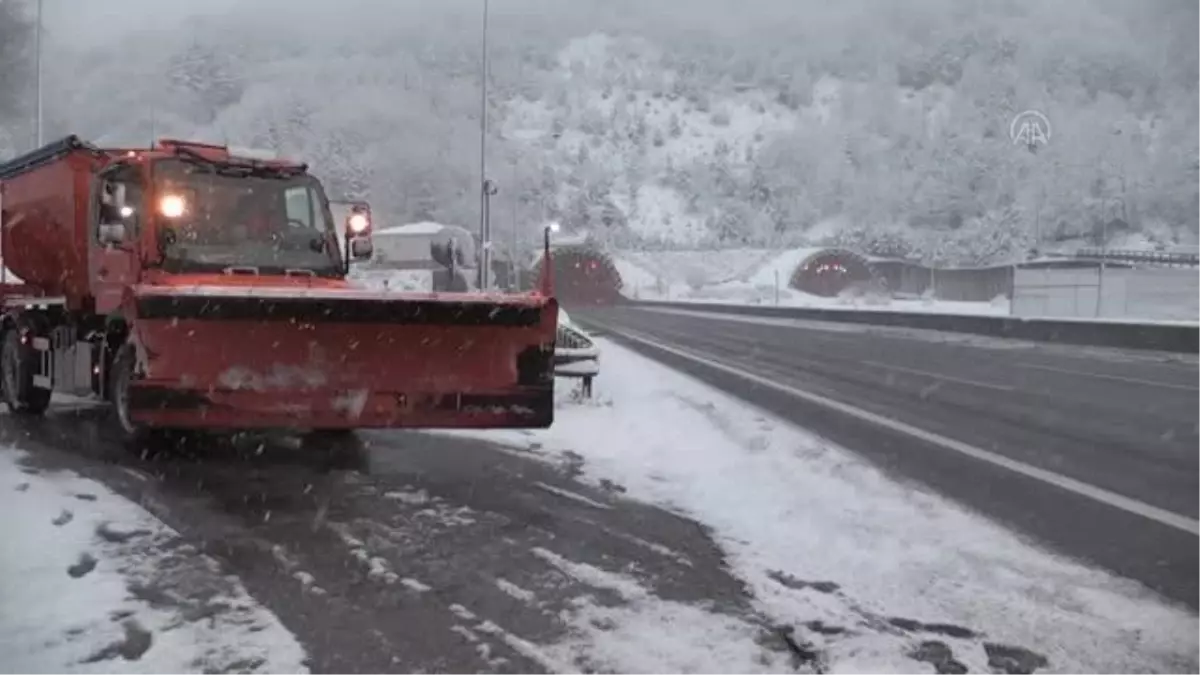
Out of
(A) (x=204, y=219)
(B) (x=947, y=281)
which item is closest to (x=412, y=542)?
(A) (x=204, y=219)

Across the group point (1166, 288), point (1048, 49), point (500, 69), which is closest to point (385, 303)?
point (1166, 288)

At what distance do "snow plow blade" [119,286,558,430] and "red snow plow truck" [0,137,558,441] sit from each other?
0.04 ft

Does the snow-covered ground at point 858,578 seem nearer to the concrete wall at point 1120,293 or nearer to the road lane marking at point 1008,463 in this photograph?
the road lane marking at point 1008,463

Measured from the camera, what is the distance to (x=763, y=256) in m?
92.7

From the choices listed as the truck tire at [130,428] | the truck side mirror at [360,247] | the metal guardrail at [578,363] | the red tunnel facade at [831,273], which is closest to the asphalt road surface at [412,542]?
the truck tire at [130,428]

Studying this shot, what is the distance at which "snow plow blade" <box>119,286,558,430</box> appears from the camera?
322 inches

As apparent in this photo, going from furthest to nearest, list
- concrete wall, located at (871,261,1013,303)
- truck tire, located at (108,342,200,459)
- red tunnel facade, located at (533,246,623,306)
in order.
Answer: red tunnel facade, located at (533,246,623,306) → concrete wall, located at (871,261,1013,303) → truck tire, located at (108,342,200,459)

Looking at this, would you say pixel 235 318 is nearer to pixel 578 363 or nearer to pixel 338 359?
pixel 338 359

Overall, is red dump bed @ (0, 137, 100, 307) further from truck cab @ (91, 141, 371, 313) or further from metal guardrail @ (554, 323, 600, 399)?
metal guardrail @ (554, 323, 600, 399)

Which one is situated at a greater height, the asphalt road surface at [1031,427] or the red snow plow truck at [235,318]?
the red snow plow truck at [235,318]

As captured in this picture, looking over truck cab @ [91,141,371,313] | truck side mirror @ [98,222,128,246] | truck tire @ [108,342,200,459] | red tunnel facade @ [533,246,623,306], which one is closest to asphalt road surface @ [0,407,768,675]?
truck tire @ [108,342,200,459]

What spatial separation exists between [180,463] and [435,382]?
7.22 ft

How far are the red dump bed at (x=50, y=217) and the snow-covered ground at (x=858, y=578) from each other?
542 cm

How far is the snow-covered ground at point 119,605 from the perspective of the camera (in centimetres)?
443
